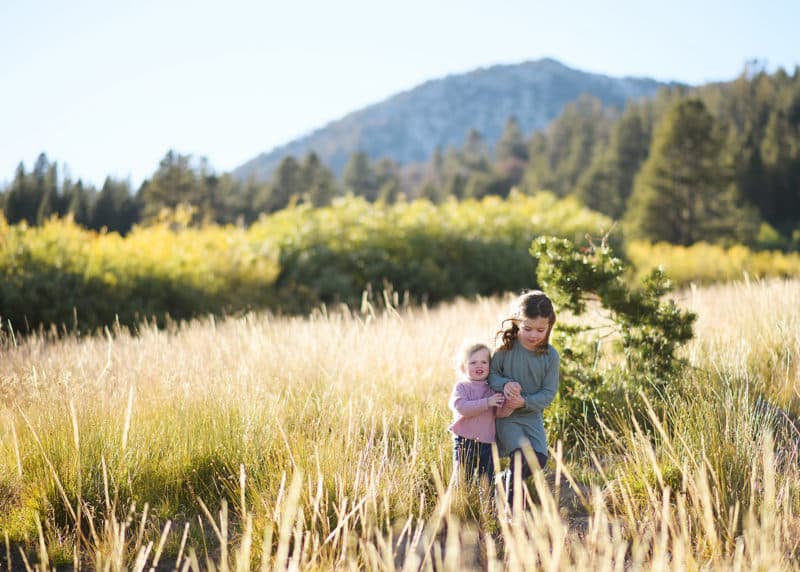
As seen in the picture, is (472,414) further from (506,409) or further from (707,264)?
(707,264)

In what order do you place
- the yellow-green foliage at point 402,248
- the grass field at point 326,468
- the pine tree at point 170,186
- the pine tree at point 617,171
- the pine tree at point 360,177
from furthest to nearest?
the pine tree at point 360,177
the pine tree at point 617,171
the pine tree at point 170,186
the yellow-green foliage at point 402,248
the grass field at point 326,468

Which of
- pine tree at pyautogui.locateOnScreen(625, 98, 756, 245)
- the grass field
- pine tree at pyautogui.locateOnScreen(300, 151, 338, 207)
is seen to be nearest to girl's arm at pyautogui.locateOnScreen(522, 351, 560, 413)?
the grass field

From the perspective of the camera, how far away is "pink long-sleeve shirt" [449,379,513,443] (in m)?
3.14

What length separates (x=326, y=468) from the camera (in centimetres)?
298

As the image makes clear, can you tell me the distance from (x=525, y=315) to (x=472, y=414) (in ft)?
1.87

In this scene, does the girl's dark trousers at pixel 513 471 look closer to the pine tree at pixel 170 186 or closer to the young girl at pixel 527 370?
the young girl at pixel 527 370

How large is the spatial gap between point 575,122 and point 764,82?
16000 mm

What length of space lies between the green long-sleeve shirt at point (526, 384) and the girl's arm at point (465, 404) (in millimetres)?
166

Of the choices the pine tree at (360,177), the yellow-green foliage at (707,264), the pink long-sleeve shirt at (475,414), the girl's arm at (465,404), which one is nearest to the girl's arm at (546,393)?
the pink long-sleeve shirt at (475,414)

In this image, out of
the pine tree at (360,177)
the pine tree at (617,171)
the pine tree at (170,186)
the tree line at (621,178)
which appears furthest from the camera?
the pine tree at (360,177)

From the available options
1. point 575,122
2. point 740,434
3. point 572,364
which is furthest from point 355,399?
point 575,122

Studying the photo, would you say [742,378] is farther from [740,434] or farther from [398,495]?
[398,495]

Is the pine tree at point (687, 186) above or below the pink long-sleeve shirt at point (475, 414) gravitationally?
above

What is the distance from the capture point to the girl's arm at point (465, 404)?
307 centimetres
